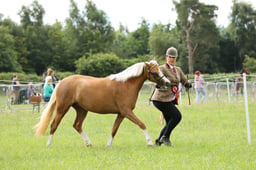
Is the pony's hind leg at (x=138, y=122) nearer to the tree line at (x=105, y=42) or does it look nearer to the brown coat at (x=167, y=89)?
the brown coat at (x=167, y=89)

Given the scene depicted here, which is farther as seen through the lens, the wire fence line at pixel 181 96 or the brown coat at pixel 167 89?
the wire fence line at pixel 181 96

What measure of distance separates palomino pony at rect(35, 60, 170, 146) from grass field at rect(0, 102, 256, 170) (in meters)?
0.58

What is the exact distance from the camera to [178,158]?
19.4ft

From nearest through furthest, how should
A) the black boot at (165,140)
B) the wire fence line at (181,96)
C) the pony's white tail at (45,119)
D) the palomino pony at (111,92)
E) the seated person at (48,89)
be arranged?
the palomino pony at (111,92) → the black boot at (165,140) → the pony's white tail at (45,119) → the seated person at (48,89) → the wire fence line at (181,96)

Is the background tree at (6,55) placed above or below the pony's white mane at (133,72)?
above

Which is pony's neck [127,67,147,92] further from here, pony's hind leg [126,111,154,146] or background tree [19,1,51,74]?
background tree [19,1,51,74]

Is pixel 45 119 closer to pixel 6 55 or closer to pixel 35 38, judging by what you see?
pixel 6 55

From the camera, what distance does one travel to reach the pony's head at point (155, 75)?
7086mm

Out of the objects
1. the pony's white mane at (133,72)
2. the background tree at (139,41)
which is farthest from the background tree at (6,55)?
the pony's white mane at (133,72)

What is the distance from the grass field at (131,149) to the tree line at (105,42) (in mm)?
40710

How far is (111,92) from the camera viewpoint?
7.43 meters

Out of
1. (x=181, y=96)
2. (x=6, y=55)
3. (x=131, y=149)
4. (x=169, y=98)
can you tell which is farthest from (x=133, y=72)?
(x=6, y=55)

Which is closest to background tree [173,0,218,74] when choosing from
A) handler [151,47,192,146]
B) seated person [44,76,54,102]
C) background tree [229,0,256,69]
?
background tree [229,0,256,69]

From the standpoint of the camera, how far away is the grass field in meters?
5.58
